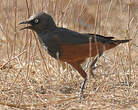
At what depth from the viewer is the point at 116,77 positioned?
4723mm

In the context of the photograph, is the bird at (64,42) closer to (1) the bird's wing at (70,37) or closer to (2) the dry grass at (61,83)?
(1) the bird's wing at (70,37)

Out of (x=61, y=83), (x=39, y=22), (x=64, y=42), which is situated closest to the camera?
(x=64, y=42)

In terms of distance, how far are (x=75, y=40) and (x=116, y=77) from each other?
1037 millimetres

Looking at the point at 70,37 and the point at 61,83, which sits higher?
the point at 70,37

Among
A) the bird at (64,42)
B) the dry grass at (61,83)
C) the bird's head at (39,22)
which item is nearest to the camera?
the dry grass at (61,83)

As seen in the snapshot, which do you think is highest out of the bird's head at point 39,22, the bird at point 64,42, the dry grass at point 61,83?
the bird's head at point 39,22

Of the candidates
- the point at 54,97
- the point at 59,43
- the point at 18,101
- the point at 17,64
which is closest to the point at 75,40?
the point at 59,43

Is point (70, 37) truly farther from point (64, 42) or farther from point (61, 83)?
point (61, 83)

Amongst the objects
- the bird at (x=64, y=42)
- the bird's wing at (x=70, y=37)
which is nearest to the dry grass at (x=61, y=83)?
the bird at (x=64, y=42)

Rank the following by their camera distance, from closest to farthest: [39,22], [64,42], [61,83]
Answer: [64,42], [39,22], [61,83]

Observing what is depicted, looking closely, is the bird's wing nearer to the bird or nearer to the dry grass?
the bird

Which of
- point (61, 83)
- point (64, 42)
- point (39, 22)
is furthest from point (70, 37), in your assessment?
point (61, 83)

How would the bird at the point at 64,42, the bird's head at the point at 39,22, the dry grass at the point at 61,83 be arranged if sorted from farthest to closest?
the bird's head at the point at 39,22
the bird at the point at 64,42
the dry grass at the point at 61,83

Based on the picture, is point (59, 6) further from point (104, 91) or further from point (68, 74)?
point (104, 91)
